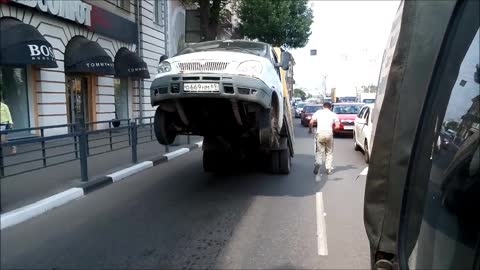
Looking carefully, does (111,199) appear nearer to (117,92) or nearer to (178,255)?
(178,255)

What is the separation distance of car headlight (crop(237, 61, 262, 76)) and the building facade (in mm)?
7714

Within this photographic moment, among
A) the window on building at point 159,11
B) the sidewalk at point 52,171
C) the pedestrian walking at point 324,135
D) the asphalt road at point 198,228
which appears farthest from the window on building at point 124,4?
the pedestrian walking at point 324,135

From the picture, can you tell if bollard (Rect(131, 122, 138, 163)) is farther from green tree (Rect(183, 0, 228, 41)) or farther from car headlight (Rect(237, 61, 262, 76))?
green tree (Rect(183, 0, 228, 41))

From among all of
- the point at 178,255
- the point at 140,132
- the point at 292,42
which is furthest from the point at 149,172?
the point at 292,42

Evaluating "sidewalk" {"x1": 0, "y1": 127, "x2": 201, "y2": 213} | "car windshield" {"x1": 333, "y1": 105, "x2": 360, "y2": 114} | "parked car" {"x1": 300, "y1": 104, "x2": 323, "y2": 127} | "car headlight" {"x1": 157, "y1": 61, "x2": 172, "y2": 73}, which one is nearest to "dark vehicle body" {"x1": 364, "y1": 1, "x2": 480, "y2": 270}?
"car headlight" {"x1": 157, "y1": 61, "x2": 172, "y2": 73}

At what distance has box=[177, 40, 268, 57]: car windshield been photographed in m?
6.57

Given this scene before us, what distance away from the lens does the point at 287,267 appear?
3998 mm

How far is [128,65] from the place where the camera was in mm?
17938

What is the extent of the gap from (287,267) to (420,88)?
2.93m

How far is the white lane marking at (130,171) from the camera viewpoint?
8.12 metres

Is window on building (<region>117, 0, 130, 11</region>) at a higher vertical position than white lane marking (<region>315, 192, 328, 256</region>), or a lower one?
higher

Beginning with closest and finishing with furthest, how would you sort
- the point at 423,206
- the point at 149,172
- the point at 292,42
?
the point at 423,206 < the point at 149,172 < the point at 292,42

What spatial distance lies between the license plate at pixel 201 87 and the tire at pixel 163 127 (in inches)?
36.4

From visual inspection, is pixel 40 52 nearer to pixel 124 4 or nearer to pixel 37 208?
pixel 37 208
